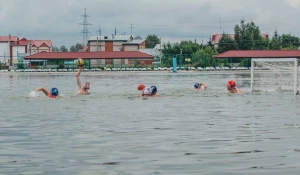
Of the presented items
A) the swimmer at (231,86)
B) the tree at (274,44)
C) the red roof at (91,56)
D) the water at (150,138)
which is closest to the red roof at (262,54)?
the red roof at (91,56)

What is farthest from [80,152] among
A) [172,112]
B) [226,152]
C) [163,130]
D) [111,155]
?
[172,112]

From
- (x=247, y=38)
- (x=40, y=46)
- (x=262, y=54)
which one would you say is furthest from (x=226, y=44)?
(x=40, y=46)

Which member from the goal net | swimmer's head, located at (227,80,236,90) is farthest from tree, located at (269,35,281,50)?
swimmer's head, located at (227,80,236,90)

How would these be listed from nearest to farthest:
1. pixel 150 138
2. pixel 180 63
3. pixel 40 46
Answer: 1. pixel 150 138
2. pixel 180 63
3. pixel 40 46

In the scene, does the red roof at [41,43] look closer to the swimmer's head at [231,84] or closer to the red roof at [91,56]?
the red roof at [91,56]

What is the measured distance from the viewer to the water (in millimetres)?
8680

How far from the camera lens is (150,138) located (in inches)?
464

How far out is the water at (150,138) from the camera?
8680mm

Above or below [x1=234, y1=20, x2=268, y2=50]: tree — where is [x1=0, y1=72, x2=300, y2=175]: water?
below

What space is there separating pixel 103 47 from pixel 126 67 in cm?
6558

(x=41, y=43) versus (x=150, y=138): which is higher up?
(x=41, y=43)

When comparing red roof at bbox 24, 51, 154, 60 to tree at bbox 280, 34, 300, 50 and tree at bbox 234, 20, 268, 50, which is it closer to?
tree at bbox 234, 20, 268, 50

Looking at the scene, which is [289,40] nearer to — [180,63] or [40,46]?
[180,63]

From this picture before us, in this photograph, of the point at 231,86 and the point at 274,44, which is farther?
the point at 274,44
